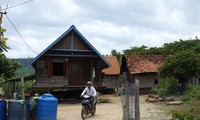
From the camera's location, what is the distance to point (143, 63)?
33.2 m

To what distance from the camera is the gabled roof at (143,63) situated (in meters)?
32.2

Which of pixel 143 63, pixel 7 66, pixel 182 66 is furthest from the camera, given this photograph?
pixel 143 63

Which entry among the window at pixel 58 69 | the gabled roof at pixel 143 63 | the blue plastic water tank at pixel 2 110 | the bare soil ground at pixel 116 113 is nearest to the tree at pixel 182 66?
the bare soil ground at pixel 116 113

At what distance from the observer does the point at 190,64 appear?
23.0 meters

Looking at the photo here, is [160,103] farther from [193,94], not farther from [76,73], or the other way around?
[76,73]

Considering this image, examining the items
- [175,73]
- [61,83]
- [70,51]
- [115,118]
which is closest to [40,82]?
[61,83]

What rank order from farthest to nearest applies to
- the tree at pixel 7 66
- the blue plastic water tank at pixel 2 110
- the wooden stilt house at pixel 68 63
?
the tree at pixel 7 66 < the wooden stilt house at pixel 68 63 < the blue plastic water tank at pixel 2 110

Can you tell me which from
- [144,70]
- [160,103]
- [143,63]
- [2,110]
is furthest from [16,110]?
[143,63]

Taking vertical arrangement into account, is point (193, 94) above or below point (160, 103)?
above

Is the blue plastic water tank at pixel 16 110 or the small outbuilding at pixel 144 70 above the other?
the small outbuilding at pixel 144 70

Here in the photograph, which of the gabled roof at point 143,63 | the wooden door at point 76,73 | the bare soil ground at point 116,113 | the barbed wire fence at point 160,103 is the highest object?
the gabled roof at point 143,63

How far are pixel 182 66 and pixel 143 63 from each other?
10229mm

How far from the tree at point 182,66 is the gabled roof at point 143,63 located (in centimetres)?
809

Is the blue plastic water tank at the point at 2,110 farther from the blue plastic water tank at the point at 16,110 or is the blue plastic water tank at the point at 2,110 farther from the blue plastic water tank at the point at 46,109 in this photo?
the blue plastic water tank at the point at 46,109
